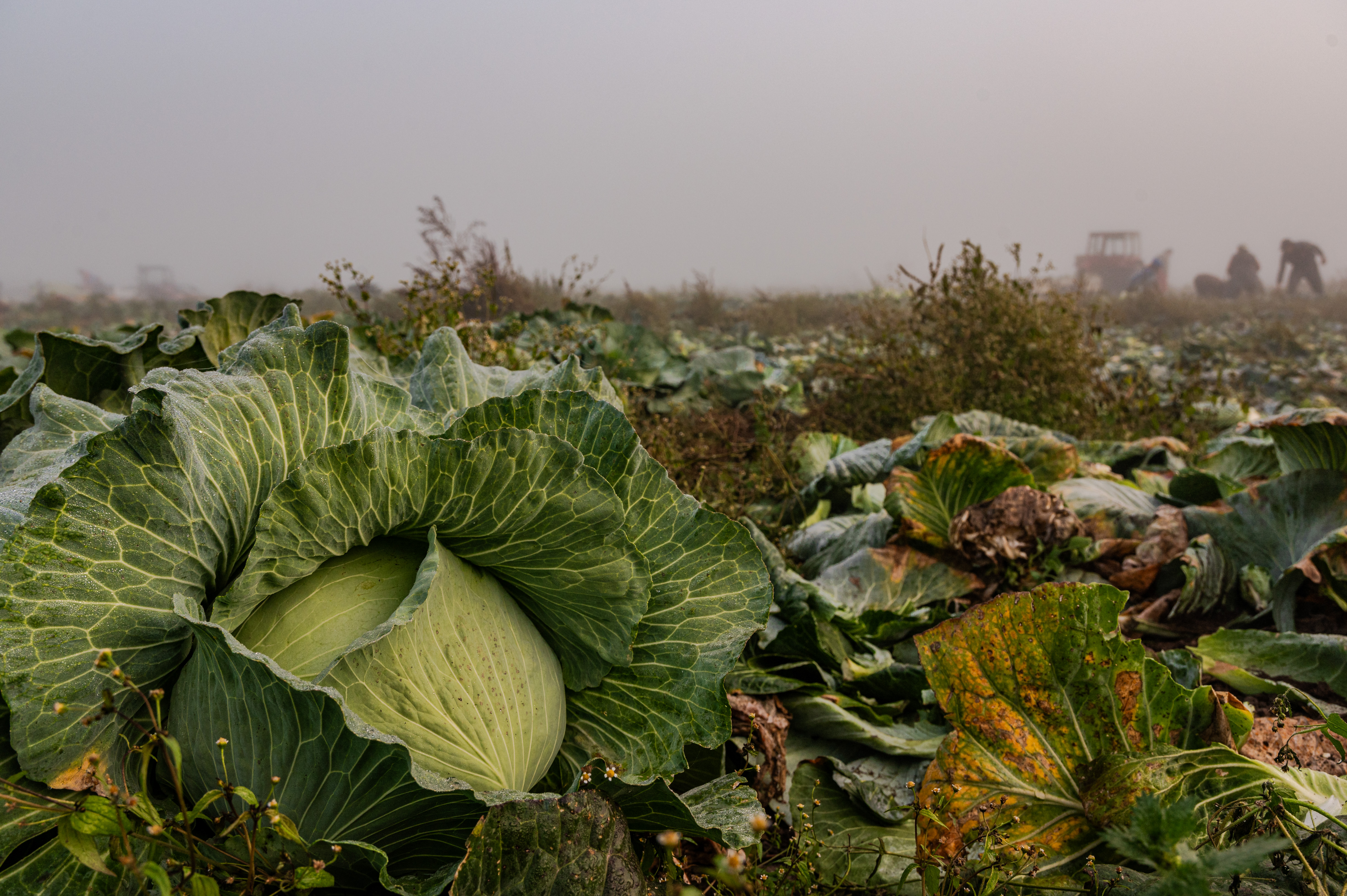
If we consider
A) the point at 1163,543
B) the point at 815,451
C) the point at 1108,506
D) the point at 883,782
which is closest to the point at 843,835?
the point at 883,782

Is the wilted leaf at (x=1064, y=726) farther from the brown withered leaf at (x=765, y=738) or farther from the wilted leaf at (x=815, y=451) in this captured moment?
the wilted leaf at (x=815, y=451)

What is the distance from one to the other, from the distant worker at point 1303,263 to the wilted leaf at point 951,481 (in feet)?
102

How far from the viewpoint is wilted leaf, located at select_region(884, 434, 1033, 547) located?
2.98 metres

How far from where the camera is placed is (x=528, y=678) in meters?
1.41

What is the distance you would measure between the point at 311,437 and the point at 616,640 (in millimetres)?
700

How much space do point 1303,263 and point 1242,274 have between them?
7.92ft

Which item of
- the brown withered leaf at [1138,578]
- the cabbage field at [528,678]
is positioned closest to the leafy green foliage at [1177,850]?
the cabbage field at [528,678]

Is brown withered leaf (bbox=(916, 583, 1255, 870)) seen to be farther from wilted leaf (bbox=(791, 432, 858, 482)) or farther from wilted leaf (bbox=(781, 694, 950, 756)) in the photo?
wilted leaf (bbox=(791, 432, 858, 482))

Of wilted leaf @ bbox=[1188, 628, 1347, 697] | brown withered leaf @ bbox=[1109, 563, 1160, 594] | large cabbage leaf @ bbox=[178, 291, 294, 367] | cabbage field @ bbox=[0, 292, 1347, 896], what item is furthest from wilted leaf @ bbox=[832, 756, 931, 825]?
large cabbage leaf @ bbox=[178, 291, 294, 367]

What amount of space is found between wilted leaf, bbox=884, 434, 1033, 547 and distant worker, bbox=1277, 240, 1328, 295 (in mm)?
31119

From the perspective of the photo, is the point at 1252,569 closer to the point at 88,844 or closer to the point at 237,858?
the point at 237,858

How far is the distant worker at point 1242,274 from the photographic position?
28.3 metres

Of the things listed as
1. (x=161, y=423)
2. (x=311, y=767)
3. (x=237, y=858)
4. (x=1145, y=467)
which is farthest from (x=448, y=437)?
(x=1145, y=467)

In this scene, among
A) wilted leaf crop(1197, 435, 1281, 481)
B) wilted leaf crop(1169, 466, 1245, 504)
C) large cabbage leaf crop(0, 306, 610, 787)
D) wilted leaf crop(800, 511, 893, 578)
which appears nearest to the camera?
large cabbage leaf crop(0, 306, 610, 787)
